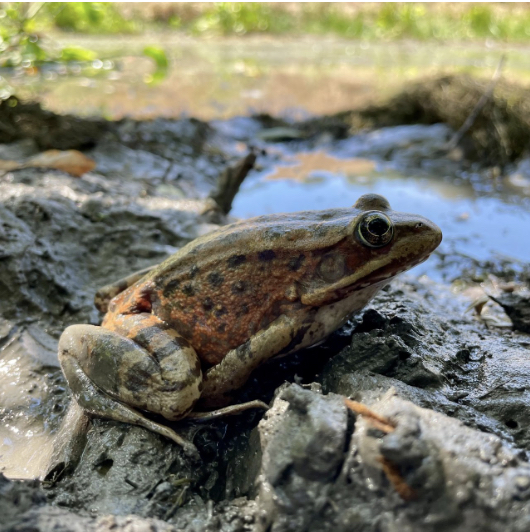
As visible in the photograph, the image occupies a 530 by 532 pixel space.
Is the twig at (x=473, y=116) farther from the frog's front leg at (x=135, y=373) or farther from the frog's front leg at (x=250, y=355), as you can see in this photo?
the frog's front leg at (x=135, y=373)

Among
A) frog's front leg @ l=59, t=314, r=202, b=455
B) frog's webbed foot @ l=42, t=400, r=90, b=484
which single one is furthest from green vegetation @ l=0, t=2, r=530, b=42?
frog's webbed foot @ l=42, t=400, r=90, b=484

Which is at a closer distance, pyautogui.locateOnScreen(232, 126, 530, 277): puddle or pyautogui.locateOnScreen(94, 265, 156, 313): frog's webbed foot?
pyautogui.locateOnScreen(94, 265, 156, 313): frog's webbed foot

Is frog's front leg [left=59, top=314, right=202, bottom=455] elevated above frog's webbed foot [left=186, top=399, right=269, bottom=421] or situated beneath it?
elevated above

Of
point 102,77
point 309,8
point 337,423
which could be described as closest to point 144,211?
point 337,423

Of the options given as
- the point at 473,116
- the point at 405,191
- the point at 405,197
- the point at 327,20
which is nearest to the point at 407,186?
the point at 405,191

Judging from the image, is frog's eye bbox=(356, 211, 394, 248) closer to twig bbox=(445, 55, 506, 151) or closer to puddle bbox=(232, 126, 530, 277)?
puddle bbox=(232, 126, 530, 277)

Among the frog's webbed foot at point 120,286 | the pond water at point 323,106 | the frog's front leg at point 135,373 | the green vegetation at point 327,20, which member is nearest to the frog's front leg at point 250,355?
the frog's front leg at point 135,373

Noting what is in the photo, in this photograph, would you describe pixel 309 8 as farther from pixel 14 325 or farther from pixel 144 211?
pixel 14 325

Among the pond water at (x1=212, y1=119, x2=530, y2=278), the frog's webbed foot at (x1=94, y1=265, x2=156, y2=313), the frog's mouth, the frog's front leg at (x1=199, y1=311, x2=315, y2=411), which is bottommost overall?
the pond water at (x1=212, y1=119, x2=530, y2=278)
